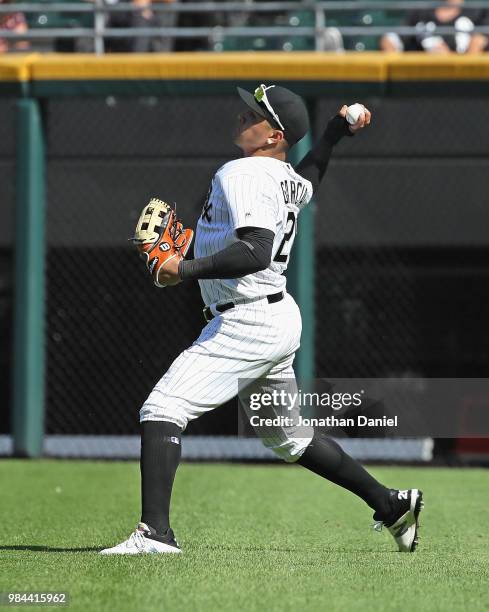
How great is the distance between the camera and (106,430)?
9508 millimetres

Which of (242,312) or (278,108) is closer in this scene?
(242,312)

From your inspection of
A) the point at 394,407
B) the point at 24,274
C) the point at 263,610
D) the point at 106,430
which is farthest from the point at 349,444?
the point at 263,610

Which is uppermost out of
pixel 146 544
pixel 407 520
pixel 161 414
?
pixel 161 414

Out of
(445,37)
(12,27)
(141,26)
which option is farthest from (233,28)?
(12,27)

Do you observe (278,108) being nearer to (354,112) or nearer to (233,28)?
(354,112)

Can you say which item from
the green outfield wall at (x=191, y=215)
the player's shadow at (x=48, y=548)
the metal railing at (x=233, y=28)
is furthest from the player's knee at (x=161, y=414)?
the metal railing at (x=233, y=28)

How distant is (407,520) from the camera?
4.66 metres

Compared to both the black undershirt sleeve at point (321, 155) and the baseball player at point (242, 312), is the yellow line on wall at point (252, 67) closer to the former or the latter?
the black undershirt sleeve at point (321, 155)

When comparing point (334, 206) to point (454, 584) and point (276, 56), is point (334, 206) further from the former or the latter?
point (454, 584)

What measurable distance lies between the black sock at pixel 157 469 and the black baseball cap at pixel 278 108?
1.25 m

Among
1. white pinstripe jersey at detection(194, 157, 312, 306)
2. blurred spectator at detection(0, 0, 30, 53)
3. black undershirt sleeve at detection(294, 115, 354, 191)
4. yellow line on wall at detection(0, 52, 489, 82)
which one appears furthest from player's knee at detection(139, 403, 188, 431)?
blurred spectator at detection(0, 0, 30, 53)

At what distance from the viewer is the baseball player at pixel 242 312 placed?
4277 millimetres

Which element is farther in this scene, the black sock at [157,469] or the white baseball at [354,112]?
the white baseball at [354,112]

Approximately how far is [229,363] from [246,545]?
85cm
